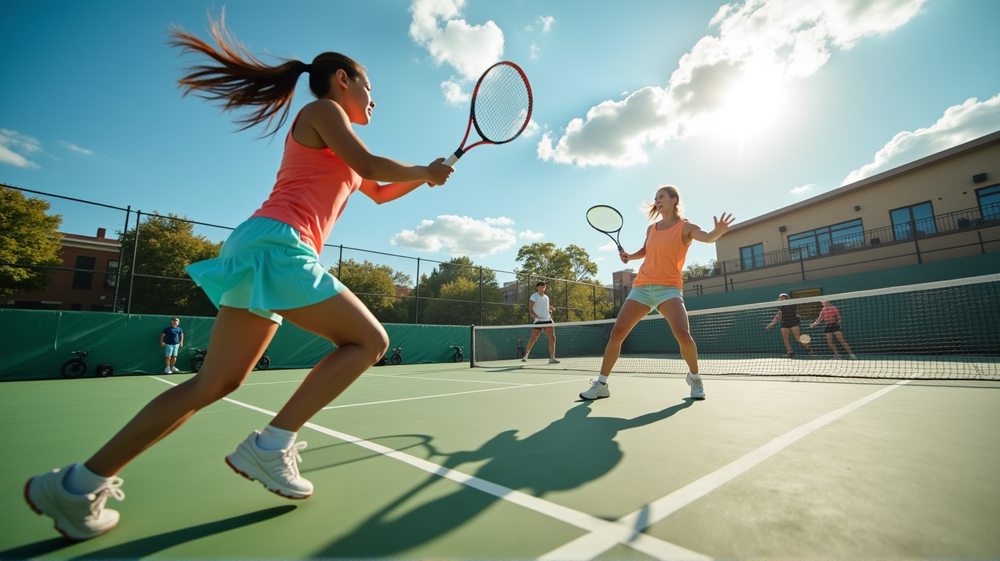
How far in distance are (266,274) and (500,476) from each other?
126cm

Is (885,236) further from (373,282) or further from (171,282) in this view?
(171,282)

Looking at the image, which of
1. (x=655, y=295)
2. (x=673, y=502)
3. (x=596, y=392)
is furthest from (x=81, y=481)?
(x=655, y=295)

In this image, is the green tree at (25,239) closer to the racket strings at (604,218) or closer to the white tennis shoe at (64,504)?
the racket strings at (604,218)

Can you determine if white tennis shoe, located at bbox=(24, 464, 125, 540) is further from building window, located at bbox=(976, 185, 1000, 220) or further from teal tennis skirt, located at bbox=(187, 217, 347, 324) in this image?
building window, located at bbox=(976, 185, 1000, 220)

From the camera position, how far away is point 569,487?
5.60 feet

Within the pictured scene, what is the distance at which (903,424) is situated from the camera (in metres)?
2.71

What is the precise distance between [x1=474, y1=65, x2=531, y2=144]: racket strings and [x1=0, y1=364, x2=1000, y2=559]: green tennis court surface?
220 cm

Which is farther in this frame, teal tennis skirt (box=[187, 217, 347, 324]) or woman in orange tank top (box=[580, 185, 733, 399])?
woman in orange tank top (box=[580, 185, 733, 399])

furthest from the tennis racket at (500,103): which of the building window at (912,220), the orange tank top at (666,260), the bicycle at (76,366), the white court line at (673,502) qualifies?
the building window at (912,220)

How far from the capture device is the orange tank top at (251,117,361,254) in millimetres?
1751

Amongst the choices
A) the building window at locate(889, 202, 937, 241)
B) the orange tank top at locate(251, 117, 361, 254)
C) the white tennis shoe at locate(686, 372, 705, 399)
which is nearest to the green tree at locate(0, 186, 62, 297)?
the orange tank top at locate(251, 117, 361, 254)

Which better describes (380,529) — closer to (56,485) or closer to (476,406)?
(56,485)

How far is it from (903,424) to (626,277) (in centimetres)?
6995

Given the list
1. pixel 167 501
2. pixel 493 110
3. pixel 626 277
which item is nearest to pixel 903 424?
pixel 493 110
